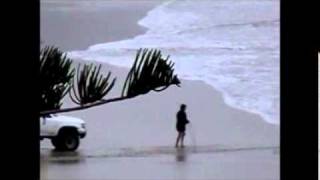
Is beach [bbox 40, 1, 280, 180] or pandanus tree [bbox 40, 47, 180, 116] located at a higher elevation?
pandanus tree [bbox 40, 47, 180, 116]

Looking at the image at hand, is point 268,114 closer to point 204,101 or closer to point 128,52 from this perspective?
point 204,101

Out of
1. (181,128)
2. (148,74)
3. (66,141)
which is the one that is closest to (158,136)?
(181,128)

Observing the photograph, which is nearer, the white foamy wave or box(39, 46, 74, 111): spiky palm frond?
box(39, 46, 74, 111): spiky palm frond

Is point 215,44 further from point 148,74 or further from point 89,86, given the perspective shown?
point 89,86

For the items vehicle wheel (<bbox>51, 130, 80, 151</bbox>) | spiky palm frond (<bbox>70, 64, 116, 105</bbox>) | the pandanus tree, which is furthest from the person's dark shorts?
vehicle wheel (<bbox>51, 130, 80, 151</bbox>)

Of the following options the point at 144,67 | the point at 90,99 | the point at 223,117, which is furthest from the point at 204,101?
the point at 90,99

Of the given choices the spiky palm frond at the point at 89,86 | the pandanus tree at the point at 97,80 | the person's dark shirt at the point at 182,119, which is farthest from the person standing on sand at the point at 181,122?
the spiky palm frond at the point at 89,86

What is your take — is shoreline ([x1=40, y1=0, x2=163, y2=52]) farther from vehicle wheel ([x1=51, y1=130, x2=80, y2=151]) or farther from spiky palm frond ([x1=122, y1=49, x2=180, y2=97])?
vehicle wheel ([x1=51, y1=130, x2=80, y2=151])

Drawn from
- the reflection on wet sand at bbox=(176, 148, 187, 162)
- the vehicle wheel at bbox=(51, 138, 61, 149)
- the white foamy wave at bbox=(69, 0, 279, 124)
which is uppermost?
the white foamy wave at bbox=(69, 0, 279, 124)

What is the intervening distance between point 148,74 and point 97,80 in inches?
9.2

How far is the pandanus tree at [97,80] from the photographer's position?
3123 millimetres

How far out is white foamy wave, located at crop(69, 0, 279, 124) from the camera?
3174 millimetres

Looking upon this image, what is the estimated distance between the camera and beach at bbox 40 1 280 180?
10.4 ft

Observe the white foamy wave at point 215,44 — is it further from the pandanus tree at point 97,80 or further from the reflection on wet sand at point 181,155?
the reflection on wet sand at point 181,155
